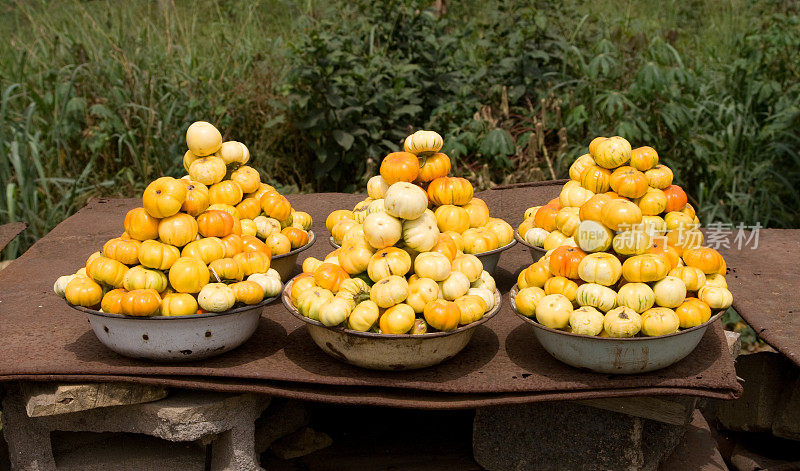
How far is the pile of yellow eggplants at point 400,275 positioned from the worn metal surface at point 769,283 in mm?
914

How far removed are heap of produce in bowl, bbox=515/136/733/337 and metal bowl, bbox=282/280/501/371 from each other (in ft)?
0.75

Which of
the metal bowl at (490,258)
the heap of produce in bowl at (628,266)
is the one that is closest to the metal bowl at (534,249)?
the metal bowl at (490,258)

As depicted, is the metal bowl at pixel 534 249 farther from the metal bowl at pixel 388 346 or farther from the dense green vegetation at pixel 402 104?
the dense green vegetation at pixel 402 104

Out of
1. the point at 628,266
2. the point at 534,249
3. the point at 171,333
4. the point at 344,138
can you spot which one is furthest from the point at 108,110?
the point at 628,266

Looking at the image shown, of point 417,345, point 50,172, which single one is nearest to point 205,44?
point 50,172

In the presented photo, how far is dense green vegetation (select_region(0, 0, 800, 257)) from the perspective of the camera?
4.59m

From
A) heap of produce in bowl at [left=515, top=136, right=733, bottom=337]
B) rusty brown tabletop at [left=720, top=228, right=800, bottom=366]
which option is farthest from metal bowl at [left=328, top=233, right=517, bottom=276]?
rusty brown tabletop at [left=720, top=228, right=800, bottom=366]

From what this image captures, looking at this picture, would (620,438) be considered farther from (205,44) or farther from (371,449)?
(205,44)

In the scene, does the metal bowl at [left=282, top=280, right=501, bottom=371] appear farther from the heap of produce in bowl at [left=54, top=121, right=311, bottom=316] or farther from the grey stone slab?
the grey stone slab

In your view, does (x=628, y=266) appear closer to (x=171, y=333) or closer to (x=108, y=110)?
(x=171, y=333)

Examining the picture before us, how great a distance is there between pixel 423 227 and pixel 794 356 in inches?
45.9

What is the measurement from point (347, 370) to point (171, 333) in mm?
514

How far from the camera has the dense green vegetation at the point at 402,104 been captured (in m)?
4.59

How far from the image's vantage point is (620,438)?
2.32 metres
